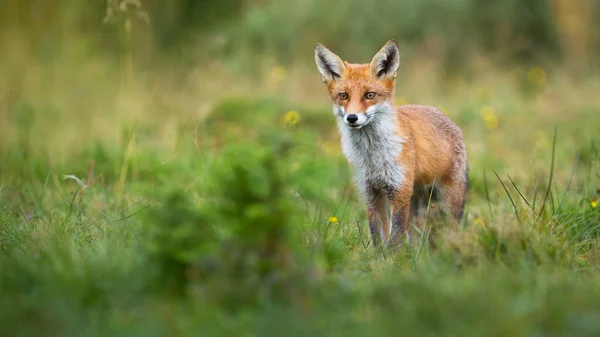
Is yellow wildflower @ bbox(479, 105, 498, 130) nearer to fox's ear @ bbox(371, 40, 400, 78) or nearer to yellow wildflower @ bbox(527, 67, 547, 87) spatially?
yellow wildflower @ bbox(527, 67, 547, 87)

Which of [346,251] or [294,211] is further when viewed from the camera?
[346,251]

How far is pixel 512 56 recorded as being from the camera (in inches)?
532

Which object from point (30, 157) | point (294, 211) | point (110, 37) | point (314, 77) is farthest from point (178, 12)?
point (294, 211)

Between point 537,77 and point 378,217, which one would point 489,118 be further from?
point 378,217

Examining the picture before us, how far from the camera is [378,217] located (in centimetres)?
542

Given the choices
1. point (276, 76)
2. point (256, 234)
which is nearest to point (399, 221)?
point (256, 234)

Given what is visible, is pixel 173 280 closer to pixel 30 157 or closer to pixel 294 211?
pixel 294 211

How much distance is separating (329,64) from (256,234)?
243cm

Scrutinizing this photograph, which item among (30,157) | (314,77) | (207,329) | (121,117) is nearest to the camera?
(207,329)

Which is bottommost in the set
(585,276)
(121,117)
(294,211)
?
(121,117)

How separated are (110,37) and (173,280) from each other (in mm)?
9276

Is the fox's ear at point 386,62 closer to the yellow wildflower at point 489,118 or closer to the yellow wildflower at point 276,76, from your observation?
the yellow wildflower at point 489,118

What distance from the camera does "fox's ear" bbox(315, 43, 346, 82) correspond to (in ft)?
18.5

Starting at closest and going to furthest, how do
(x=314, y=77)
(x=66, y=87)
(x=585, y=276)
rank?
(x=585, y=276), (x=66, y=87), (x=314, y=77)
